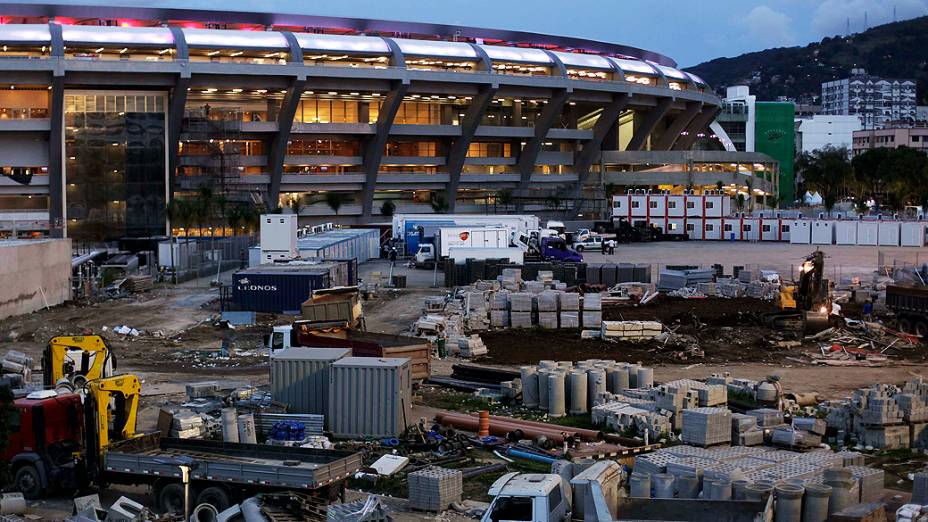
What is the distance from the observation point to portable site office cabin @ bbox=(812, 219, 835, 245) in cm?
7162

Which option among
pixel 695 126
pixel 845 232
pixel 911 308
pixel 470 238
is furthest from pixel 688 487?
pixel 695 126

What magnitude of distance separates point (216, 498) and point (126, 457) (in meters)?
1.42

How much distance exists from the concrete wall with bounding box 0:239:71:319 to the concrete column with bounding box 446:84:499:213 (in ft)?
150

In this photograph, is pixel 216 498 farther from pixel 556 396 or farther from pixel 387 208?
pixel 387 208

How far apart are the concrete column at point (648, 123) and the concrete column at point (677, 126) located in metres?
4.07

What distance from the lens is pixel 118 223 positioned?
7131cm

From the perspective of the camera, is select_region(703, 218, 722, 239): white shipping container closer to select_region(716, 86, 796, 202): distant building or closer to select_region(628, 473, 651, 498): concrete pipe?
select_region(716, 86, 796, 202): distant building

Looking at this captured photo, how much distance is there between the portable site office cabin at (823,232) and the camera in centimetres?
7162

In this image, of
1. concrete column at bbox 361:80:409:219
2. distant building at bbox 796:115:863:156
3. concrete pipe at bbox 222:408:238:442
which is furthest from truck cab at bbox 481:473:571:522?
distant building at bbox 796:115:863:156

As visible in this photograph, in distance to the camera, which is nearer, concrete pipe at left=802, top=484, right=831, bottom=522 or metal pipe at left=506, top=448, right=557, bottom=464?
concrete pipe at left=802, top=484, right=831, bottom=522

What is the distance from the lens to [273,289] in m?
36.6

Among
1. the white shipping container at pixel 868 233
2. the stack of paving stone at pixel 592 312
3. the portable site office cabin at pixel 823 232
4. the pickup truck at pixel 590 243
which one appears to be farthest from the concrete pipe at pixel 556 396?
the portable site office cabin at pixel 823 232

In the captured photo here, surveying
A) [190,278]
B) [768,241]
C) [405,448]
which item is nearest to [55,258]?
[190,278]

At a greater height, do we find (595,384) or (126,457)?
(126,457)
